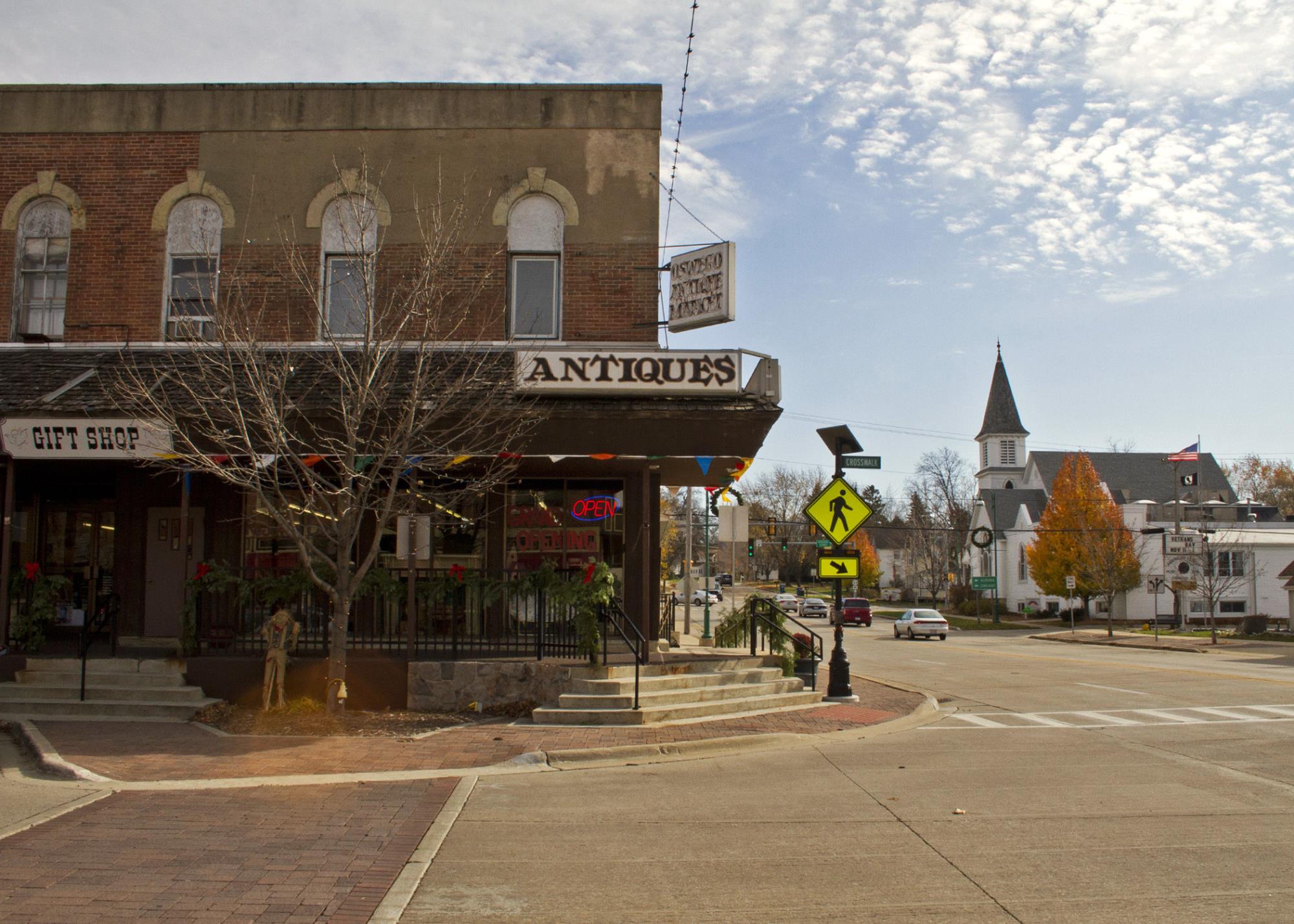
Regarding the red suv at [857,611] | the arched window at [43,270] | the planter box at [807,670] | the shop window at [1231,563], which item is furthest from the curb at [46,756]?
the shop window at [1231,563]

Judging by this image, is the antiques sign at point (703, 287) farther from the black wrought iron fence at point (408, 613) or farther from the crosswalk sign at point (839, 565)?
the black wrought iron fence at point (408, 613)

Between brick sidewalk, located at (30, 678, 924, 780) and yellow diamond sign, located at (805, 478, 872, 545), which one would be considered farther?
yellow diamond sign, located at (805, 478, 872, 545)

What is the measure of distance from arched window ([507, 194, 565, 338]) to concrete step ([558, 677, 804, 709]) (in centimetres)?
609

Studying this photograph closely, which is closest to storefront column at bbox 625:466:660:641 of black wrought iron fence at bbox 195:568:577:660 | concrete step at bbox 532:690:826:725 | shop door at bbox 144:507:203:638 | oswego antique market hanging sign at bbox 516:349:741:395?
black wrought iron fence at bbox 195:568:577:660

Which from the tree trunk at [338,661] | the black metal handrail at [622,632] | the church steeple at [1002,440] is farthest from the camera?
the church steeple at [1002,440]

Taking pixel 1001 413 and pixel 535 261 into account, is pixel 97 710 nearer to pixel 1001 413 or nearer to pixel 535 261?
pixel 535 261

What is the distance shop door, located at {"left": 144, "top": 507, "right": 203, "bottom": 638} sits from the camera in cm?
1551

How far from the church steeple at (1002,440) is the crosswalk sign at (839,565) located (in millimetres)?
69736

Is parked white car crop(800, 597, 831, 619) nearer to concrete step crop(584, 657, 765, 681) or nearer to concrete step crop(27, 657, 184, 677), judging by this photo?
concrete step crop(584, 657, 765, 681)

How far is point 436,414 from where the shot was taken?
40.7 ft

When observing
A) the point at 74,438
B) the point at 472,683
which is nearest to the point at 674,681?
the point at 472,683

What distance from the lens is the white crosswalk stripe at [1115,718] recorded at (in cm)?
1358

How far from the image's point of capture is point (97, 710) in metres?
12.6

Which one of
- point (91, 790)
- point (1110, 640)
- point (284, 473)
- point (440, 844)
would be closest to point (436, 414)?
point (284, 473)
